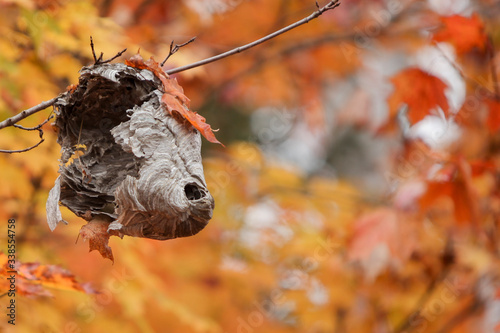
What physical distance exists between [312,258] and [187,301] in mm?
1168

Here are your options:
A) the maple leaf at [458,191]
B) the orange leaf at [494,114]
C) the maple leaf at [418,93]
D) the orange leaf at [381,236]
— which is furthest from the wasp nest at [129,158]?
the orange leaf at [494,114]

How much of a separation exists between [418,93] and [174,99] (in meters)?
2.20

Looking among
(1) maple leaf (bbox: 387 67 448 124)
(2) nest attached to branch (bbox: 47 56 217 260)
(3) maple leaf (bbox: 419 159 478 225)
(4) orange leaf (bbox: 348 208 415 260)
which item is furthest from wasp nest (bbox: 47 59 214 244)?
(4) orange leaf (bbox: 348 208 415 260)

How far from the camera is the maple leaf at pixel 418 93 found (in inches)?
136

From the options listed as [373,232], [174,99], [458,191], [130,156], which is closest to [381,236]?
[373,232]

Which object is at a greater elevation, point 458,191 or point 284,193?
point 284,193

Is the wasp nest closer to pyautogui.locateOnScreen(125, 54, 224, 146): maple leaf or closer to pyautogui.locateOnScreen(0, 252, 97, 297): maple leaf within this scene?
pyautogui.locateOnScreen(125, 54, 224, 146): maple leaf

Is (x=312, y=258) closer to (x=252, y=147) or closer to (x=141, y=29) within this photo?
(x=252, y=147)

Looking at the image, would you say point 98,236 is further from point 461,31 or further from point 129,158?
point 461,31

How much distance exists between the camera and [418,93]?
3543 millimetres

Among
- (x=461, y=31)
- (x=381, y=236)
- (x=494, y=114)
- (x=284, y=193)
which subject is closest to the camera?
(x=461, y=31)

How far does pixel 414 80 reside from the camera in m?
3.61

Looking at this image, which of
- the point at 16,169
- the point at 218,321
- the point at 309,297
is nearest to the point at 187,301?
the point at 218,321

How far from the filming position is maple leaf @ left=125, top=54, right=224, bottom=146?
1680 mm
